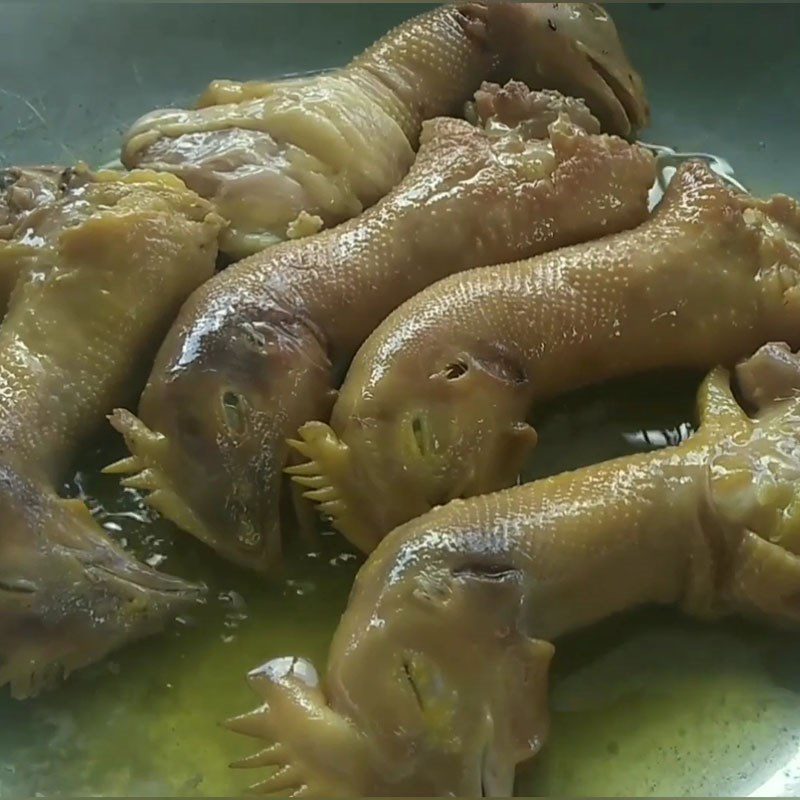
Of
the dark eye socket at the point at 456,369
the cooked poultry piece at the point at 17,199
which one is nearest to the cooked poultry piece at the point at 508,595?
the dark eye socket at the point at 456,369

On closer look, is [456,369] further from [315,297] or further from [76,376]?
[76,376]

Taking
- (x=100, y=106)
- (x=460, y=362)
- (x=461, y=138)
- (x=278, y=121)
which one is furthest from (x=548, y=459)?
(x=100, y=106)

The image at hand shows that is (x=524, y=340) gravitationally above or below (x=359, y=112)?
below

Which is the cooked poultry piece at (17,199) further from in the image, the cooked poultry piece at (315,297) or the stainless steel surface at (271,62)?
the stainless steel surface at (271,62)

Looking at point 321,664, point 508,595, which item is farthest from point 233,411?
point 508,595

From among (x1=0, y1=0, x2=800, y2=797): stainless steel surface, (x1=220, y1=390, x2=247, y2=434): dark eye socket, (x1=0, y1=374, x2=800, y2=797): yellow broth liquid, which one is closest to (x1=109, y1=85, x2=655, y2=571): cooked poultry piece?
(x1=220, y1=390, x2=247, y2=434): dark eye socket

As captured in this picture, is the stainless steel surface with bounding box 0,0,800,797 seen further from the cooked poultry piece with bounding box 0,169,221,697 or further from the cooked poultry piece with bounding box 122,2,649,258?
the cooked poultry piece with bounding box 0,169,221,697

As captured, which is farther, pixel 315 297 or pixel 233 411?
pixel 315 297
